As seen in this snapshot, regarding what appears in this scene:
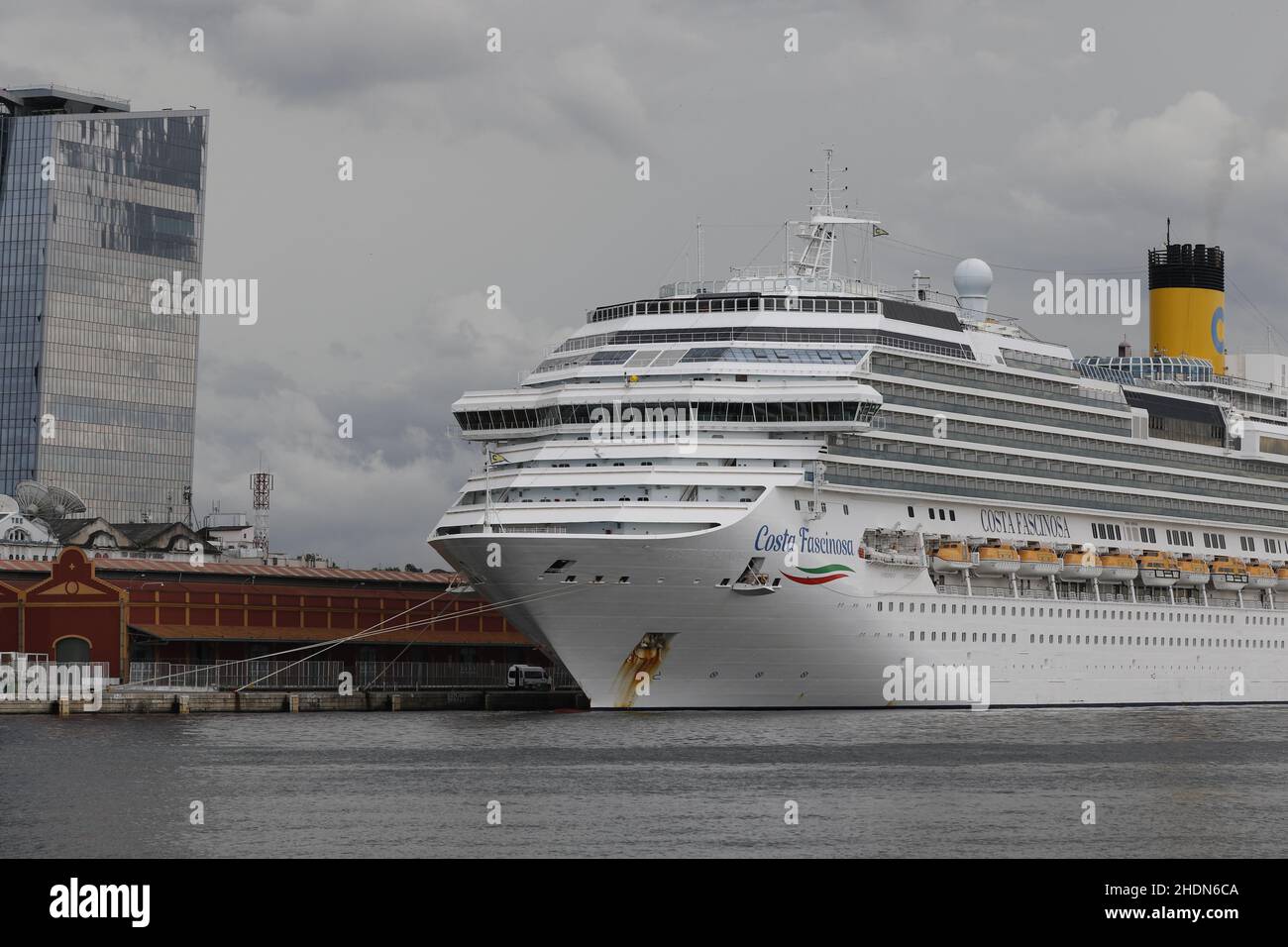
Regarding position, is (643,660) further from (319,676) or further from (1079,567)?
(319,676)

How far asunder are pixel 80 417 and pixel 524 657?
9933 centimetres

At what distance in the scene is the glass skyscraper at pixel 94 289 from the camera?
18525cm

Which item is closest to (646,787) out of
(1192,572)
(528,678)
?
(1192,572)

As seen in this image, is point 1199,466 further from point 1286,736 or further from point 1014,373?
point 1286,736

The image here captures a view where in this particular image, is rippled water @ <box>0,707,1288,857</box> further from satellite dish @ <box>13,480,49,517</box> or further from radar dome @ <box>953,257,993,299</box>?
satellite dish @ <box>13,480,49,517</box>

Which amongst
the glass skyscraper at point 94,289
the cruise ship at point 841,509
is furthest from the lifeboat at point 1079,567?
the glass skyscraper at point 94,289

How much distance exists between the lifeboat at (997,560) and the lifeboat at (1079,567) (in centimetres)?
364

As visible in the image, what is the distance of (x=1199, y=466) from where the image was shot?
90375 mm

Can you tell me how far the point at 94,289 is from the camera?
614 feet

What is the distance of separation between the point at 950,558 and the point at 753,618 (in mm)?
10553

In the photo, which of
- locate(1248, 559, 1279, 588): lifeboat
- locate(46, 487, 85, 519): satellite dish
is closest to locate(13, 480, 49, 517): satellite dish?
locate(46, 487, 85, 519): satellite dish
